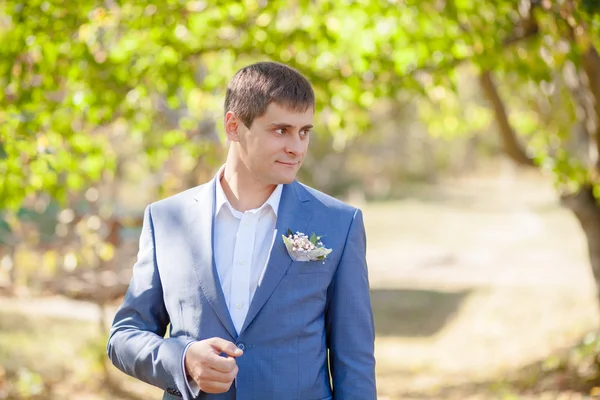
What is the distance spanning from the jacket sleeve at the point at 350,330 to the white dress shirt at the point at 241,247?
0.24 meters

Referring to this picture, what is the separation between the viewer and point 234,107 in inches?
105

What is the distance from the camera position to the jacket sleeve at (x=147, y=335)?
96.3 inches

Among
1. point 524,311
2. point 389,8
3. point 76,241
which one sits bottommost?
point 524,311

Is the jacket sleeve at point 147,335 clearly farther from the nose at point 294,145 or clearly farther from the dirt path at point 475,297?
the dirt path at point 475,297

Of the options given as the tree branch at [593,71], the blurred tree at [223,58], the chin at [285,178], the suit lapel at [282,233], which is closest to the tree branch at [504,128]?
the blurred tree at [223,58]

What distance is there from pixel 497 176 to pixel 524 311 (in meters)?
44.9

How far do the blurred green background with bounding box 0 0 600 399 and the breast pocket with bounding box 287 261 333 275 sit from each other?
300 centimetres

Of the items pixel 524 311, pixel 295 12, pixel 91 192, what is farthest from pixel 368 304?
pixel 524 311

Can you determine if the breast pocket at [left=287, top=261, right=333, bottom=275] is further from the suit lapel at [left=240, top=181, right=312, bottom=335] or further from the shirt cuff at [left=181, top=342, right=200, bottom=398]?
the shirt cuff at [left=181, top=342, right=200, bottom=398]

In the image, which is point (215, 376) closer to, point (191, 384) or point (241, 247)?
point (191, 384)

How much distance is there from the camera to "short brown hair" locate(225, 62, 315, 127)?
2559 millimetres

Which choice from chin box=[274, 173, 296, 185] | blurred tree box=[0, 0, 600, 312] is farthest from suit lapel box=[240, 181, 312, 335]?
blurred tree box=[0, 0, 600, 312]

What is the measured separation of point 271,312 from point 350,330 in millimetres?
255

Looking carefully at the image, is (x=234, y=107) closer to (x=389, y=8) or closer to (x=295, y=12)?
(x=389, y=8)
